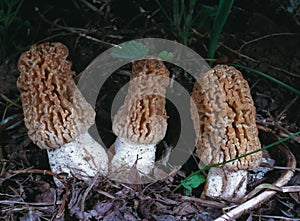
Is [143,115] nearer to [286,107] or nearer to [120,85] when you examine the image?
[120,85]

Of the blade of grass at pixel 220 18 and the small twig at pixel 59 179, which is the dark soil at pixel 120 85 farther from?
the blade of grass at pixel 220 18

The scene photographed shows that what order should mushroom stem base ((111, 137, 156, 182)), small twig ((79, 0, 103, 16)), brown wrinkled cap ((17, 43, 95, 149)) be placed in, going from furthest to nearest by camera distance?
small twig ((79, 0, 103, 16)) < mushroom stem base ((111, 137, 156, 182)) < brown wrinkled cap ((17, 43, 95, 149))

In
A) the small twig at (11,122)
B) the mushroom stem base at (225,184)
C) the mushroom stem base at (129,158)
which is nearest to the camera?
the mushroom stem base at (225,184)

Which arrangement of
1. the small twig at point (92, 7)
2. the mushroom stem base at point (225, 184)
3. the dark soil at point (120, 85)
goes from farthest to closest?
the small twig at point (92, 7) < the mushroom stem base at point (225, 184) < the dark soil at point (120, 85)

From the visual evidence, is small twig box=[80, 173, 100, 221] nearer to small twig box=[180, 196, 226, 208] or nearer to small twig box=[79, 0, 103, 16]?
small twig box=[180, 196, 226, 208]

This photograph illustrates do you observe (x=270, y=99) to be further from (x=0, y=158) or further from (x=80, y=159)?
(x=0, y=158)

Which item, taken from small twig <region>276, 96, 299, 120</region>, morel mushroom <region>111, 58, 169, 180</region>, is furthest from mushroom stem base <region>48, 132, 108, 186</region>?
small twig <region>276, 96, 299, 120</region>

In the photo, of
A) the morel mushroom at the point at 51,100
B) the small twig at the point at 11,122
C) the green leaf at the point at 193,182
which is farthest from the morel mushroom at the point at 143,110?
the small twig at the point at 11,122
